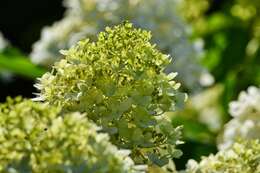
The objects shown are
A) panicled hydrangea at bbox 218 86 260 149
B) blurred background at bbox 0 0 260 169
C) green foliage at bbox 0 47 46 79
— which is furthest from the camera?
green foliage at bbox 0 47 46 79

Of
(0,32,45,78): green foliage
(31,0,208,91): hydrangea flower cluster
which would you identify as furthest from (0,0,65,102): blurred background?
(31,0,208,91): hydrangea flower cluster

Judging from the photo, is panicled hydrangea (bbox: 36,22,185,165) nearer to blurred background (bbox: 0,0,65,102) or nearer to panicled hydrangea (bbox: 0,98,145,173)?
panicled hydrangea (bbox: 0,98,145,173)

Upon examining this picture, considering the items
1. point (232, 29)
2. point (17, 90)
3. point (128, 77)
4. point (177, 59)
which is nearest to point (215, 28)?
point (232, 29)

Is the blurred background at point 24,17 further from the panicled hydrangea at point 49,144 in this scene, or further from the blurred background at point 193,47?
the panicled hydrangea at point 49,144

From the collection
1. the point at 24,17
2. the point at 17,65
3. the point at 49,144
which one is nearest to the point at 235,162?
the point at 49,144

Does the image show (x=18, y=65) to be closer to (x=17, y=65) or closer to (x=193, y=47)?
(x=17, y=65)

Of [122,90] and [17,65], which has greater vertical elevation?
[17,65]
